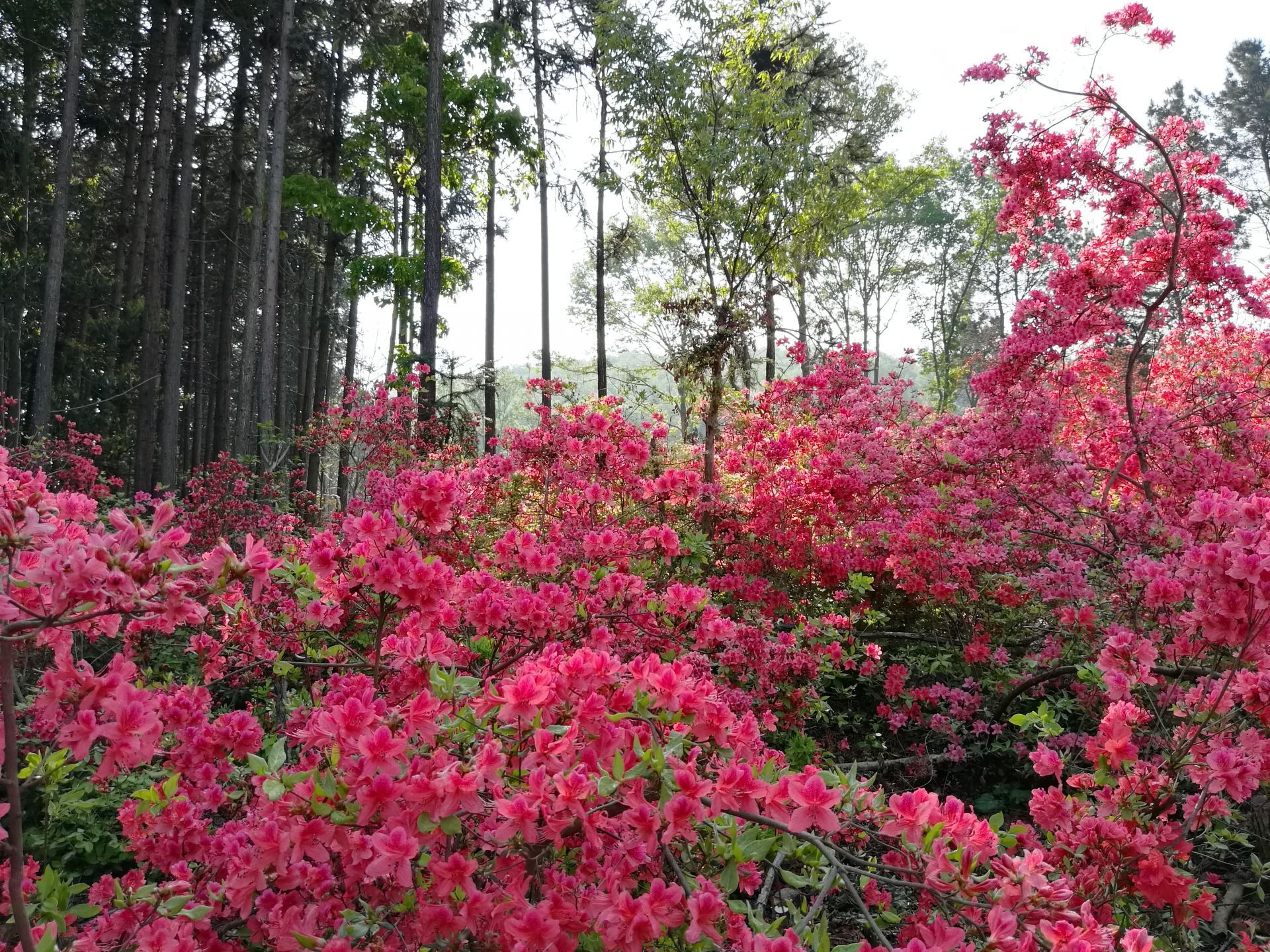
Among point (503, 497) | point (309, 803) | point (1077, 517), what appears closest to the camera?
point (309, 803)

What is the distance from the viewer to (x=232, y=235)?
14.8m

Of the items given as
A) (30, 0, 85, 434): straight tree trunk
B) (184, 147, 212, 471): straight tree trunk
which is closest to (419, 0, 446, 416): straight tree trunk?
(30, 0, 85, 434): straight tree trunk

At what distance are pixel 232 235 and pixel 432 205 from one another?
755 cm

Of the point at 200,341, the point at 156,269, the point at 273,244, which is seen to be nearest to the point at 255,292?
the point at 273,244

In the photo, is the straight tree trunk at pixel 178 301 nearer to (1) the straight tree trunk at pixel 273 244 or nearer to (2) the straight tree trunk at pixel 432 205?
(1) the straight tree trunk at pixel 273 244

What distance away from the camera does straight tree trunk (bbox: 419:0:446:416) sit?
32.2 feet

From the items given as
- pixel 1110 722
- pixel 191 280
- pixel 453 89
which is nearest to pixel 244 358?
pixel 453 89

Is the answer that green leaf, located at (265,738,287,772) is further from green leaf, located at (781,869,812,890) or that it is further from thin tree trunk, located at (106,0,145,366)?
thin tree trunk, located at (106,0,145,366)

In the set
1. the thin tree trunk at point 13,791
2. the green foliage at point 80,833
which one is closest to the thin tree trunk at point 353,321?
the green foliage at point 80,833

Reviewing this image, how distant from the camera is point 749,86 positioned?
9.55m

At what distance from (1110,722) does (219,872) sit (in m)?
2.33

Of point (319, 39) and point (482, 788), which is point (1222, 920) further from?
point (319, 39)

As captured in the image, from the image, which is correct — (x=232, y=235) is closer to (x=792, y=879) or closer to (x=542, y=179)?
(x=542, y=179)

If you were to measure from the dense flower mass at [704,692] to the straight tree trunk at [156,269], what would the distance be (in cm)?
828
